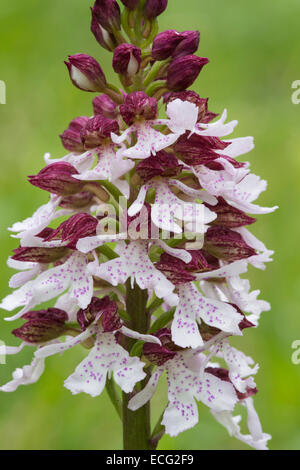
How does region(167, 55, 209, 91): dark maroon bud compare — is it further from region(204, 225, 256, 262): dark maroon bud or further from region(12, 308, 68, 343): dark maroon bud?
region(12, 308, 68, 343): dark maroon bud

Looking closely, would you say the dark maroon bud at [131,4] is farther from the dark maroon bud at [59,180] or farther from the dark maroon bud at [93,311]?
the dark maroon bud at [93,311]

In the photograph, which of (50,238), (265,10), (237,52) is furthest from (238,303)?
(265,10)

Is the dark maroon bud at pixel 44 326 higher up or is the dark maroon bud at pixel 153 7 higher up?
the dark maroon bud at pixel 153 7

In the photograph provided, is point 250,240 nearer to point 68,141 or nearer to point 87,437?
point 68,141

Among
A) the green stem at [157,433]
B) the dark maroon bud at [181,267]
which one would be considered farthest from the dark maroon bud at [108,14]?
the green stem at [157,433]

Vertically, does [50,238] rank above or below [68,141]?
below

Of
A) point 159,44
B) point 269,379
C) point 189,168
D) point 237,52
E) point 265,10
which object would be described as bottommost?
point 269,379

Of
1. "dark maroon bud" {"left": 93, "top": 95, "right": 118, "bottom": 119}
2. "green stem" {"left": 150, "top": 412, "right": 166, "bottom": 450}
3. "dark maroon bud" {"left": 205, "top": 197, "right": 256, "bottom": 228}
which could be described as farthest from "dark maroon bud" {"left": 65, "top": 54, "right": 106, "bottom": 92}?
"green stem" {"left": 150, "top": 412, "right": 166, "bottom": 450}
